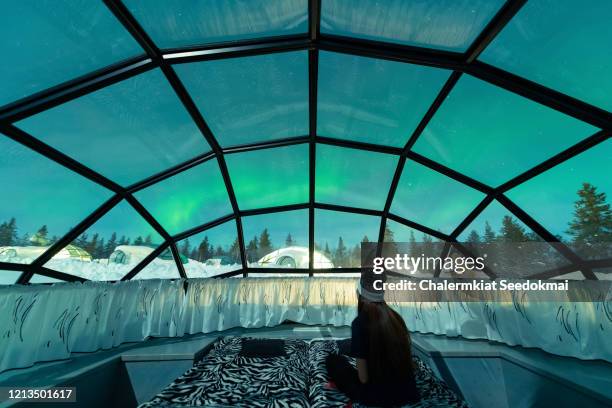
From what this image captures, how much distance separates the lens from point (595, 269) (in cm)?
359

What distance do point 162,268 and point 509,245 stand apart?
695 centimetres

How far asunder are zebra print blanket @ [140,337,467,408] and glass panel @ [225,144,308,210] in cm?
312

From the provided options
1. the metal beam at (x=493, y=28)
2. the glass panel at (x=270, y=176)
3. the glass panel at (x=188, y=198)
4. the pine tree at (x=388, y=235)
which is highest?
the metal beam at (x=493, y=28)

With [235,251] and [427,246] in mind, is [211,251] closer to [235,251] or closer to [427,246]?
[235,251]

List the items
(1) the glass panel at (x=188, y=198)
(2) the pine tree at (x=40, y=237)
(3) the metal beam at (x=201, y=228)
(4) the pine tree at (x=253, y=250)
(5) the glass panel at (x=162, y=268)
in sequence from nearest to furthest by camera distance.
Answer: (2) the pine tree at (x=40, y=237), (1) the glass panel at (x=188, y=198), (5) the glass panel at (x=162, y=268), (3) the metal beam at (x=201, y=228), (4) the pine tree at (x=253, y=250)

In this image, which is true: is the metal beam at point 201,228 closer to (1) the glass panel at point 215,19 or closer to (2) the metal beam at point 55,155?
(2) the metal beam at point 55,155

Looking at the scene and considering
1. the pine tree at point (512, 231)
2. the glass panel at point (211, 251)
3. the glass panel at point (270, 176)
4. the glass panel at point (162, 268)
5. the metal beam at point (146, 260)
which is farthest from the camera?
the glass panel at point (211, 251)

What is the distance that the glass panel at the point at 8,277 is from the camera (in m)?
3.33

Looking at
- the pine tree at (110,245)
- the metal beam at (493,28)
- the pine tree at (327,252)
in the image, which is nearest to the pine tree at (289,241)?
the pine tree at (327,252)

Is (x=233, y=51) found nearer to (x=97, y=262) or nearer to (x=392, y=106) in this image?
(x=392, y=106)

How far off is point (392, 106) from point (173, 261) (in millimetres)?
5544

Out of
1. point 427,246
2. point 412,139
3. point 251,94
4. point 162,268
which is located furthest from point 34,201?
point 427,246

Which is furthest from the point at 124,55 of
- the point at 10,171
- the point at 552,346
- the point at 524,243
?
the point at 552,346

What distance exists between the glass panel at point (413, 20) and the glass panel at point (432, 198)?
2354 millimetres
